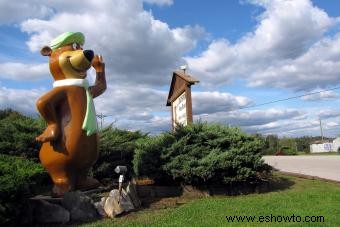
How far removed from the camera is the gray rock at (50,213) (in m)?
7.20

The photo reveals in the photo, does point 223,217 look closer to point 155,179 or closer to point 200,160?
point 200,160

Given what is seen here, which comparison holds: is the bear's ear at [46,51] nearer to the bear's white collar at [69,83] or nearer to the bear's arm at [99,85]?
the bear's white collar at [69,83]

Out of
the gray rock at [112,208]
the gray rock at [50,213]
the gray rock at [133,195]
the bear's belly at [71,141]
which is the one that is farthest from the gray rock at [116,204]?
the bear's belly at [71,141]

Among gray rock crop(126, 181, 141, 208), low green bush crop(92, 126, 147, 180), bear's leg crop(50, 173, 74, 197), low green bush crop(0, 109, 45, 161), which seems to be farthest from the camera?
low green bush crop(92, 126, 147, 180)

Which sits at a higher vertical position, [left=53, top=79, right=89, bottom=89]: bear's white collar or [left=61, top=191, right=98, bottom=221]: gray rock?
[left=53, top=79, right=89, bottom=89]: bear's white collar

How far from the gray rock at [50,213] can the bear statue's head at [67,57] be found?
7.79 ft

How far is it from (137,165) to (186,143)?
3.83 feet

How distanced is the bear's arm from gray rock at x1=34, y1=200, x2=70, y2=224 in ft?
8.17

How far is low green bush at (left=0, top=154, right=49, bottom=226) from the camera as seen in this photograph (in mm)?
6344

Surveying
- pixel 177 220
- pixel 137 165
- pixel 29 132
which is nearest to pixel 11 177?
pixel 177 220

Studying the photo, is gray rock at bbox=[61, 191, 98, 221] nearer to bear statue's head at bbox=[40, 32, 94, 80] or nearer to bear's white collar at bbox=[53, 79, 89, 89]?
bear's white collar at bbox=[53, 79, 89, 89]

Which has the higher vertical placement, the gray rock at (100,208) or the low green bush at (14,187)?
the low green bush at (14,187)

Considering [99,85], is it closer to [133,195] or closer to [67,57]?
[67,57]

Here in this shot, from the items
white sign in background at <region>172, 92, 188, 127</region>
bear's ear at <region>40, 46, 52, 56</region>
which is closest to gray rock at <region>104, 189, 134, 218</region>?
bear's ear at <region>40, 46, 52, 56</region>
